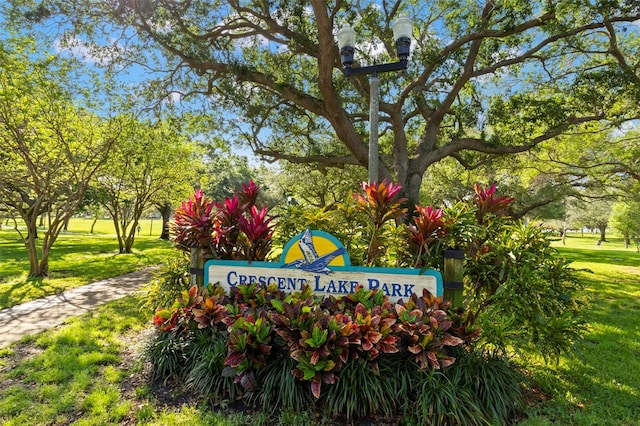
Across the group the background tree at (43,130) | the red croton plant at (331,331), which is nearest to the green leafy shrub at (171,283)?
the red croton plant at (331,331)

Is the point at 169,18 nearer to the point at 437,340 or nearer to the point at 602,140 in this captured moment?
the point at 437,340

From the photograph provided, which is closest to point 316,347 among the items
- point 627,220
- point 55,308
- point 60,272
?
point 55,308

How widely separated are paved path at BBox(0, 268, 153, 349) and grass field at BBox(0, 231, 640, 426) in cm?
41

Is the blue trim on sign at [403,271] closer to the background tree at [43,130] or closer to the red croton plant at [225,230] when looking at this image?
the red croton plant at [225,230]

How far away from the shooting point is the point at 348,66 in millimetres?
4664

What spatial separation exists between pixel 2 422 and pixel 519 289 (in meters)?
4.17

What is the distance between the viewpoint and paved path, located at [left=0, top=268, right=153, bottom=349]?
4.40 m

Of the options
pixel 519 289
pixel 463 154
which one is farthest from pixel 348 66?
pixel 463 154

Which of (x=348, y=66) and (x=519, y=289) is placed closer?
(x=519, y=289)

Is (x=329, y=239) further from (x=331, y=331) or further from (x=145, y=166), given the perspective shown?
A: (x=145, y=166)

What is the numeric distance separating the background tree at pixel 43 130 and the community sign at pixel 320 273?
19.1ft

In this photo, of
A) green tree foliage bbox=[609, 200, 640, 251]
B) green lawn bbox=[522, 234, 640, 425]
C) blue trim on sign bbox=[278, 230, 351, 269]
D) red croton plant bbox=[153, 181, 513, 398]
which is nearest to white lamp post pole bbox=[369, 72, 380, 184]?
red croton plant bbox=[153, 181, 513, 398]

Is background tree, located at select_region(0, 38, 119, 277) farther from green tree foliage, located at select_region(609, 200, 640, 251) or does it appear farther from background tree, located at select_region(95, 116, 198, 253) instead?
green tree foliage, located at select_region(609, 200, 640, 251)

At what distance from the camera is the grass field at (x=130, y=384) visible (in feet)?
8.07
